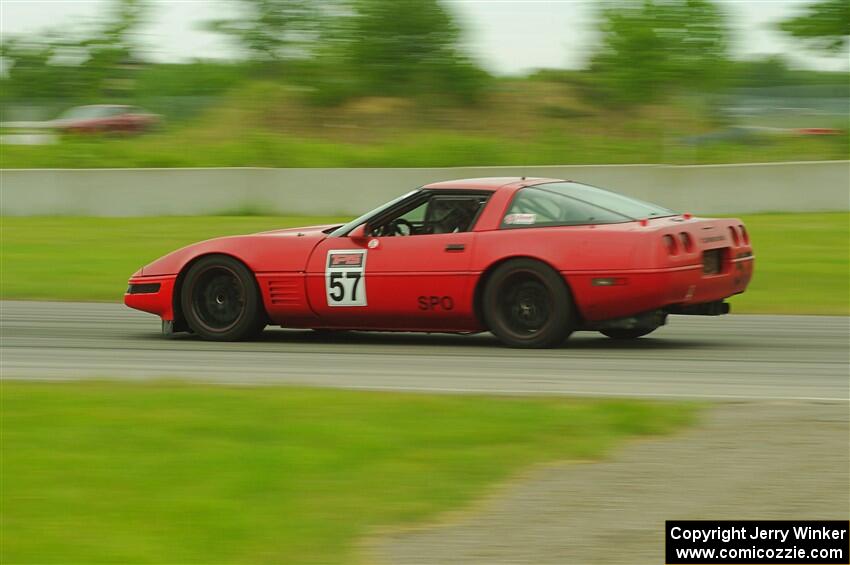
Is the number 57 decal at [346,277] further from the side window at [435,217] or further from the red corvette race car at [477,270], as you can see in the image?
the side window at [435,217]

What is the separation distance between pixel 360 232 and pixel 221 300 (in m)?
1.30

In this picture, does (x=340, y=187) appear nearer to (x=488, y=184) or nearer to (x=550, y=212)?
(x=488, y=184)

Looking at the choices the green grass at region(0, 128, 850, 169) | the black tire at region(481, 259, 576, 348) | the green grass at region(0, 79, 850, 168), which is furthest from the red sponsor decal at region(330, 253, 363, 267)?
the green grass at region(0, 128, 850, 169)

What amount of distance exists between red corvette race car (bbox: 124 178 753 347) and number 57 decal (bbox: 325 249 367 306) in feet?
0.03

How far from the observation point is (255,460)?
524cm

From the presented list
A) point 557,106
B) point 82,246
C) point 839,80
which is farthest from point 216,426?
point 557,106

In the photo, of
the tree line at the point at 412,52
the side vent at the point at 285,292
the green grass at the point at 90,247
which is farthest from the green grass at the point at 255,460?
the tree line at the point at 412,52

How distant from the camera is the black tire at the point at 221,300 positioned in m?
9.59

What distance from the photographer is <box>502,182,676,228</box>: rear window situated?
880 cm

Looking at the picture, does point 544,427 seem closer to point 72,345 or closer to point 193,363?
point 193,363

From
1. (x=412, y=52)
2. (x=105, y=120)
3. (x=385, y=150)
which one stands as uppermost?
(x=412, y=52)

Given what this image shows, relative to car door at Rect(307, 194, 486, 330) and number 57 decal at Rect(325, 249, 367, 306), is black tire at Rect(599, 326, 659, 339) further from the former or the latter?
number 57 decal at Rect(325, 249, 367, 306)

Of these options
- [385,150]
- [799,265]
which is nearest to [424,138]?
[385,150]

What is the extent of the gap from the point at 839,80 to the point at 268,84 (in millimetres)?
13993
